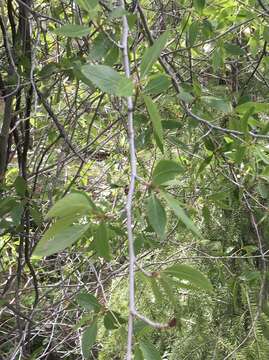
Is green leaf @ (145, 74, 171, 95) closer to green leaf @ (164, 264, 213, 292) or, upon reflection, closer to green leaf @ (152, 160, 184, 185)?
green leaf @ (152, 160, 184, 185)

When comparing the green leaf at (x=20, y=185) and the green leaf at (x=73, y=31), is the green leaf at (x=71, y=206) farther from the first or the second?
the green leaf at (x=20, y=185)

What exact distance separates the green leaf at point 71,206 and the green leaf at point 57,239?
16mm

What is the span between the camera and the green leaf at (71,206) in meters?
0.44

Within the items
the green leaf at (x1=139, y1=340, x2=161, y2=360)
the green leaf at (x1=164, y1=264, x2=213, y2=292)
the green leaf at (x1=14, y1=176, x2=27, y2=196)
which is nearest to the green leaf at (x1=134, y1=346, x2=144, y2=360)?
the green leaf at (x1=139, y1=340, x2=161, y2=360)

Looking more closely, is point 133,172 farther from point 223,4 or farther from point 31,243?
point 31,243

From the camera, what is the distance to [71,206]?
17.6 inches

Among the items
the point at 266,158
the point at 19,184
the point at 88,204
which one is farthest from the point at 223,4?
the point at 88,204

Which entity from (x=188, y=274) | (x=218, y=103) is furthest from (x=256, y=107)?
(x=188, y=274)

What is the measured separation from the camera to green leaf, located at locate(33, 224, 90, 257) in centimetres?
45

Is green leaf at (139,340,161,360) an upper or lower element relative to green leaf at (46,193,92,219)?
lower

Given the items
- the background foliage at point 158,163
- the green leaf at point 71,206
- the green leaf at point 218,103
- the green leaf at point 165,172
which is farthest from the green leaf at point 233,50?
the green leaf at point 71,206

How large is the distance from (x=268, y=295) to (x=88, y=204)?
103 centimetres

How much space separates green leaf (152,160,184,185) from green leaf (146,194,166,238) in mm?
23

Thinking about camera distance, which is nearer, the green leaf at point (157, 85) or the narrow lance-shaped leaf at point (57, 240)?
the narrow lance-shaped leaf at point (57, 240)
